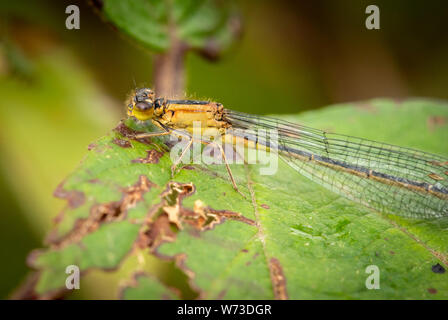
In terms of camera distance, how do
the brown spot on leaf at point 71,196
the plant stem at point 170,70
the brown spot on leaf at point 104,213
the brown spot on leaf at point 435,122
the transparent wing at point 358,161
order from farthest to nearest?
the brown spot on leaf at point 435,122, the plant stem at point 170,70, the transparent wing at point 358,161, the brown spot on leaf at point 71,196, the brown spot on leaf at point 104,213

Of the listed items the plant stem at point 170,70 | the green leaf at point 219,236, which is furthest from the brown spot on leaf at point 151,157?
the plant stem at point 170,70

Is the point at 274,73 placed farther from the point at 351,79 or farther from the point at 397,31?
the point at 397,31

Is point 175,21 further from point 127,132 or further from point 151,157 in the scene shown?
point 151,157

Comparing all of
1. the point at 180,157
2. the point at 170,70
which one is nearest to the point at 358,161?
the point at 180,157

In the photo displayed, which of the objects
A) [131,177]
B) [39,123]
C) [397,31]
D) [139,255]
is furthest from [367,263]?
[397,31]

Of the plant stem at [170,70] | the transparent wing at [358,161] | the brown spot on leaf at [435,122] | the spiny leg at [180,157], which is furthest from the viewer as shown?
the brown spot on leaf at [435,122]

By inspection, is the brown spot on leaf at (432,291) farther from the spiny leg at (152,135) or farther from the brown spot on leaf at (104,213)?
the spiny leg at (152,135)
